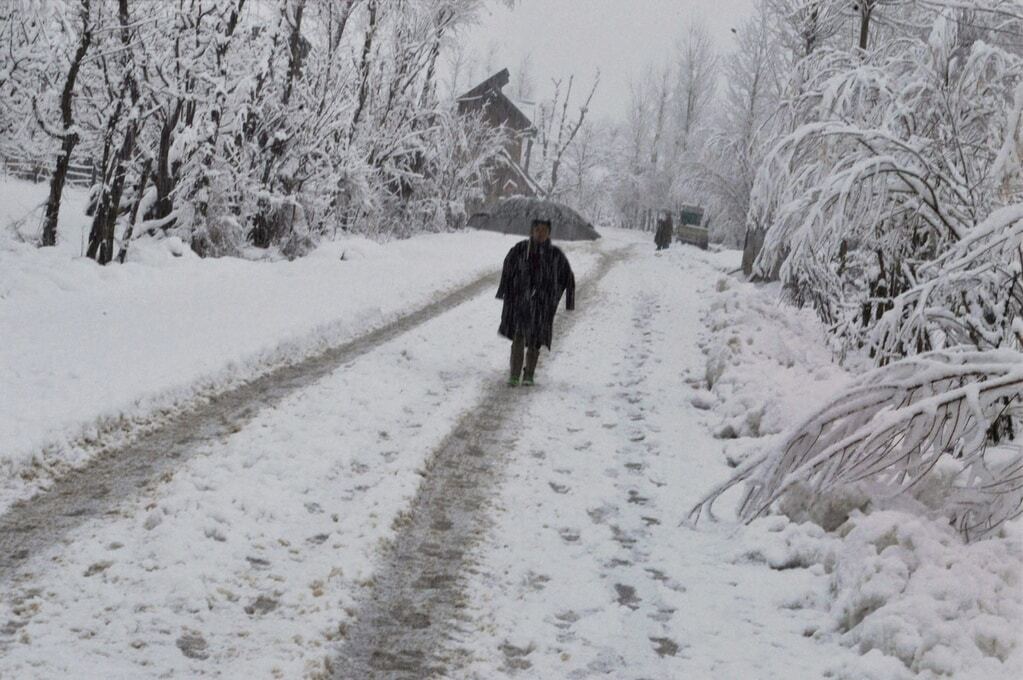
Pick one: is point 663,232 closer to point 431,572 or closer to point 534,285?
point 534,285

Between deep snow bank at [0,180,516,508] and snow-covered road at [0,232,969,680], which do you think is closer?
snow-covered road at [0,232,969,680]

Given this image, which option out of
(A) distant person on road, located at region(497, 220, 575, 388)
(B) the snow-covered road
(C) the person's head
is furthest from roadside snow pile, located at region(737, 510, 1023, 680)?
(C) the person's head

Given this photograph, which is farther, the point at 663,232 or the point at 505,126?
the point at 505,126

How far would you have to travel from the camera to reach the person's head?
29.5 feet

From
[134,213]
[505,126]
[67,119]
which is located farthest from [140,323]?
[505,126]

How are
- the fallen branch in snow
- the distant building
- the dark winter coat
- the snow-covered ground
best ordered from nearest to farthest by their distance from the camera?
the fallen branch in snow, the snow-covered ground, the dark winter coat, the distant building

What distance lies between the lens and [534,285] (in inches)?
360

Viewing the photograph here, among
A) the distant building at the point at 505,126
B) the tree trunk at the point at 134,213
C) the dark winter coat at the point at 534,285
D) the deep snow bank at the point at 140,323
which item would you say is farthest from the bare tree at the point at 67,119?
the distant building at the point at 505,126

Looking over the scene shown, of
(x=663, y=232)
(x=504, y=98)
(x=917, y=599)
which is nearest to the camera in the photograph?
(x=917, y=599)

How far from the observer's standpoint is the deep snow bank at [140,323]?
579cm

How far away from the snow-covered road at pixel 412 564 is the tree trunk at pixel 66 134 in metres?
6.63

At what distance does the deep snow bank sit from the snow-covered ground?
0.05 meters

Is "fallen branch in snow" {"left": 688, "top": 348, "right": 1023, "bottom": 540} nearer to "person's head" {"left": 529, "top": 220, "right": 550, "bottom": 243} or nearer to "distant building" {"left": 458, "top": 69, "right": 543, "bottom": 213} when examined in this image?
"person's head" {"left": 529, "top": 220, "right": 550, "bottom": 243}

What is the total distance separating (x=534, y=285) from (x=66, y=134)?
6935mm
